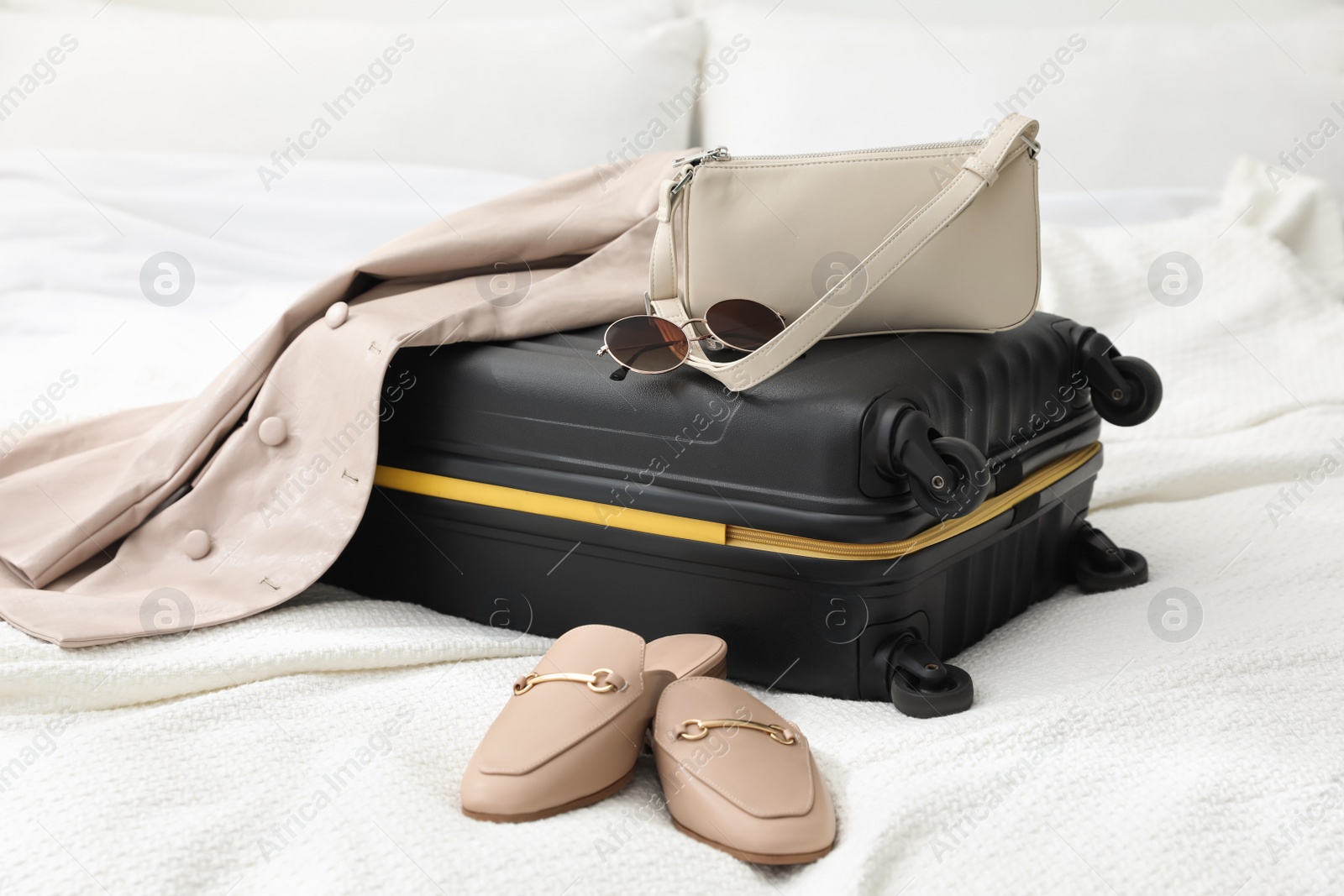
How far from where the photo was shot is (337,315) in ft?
3.62

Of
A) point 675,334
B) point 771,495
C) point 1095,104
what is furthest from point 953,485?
point 1095,104

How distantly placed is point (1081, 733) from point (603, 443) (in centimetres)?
45

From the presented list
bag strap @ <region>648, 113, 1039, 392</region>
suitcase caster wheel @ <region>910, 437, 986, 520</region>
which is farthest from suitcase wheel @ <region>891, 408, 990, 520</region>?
bag strap @ <region>648, 113, 1039, 392</region>

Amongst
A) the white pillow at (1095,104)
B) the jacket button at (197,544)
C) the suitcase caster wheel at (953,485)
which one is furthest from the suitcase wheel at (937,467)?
the white pillow at (1095,104)

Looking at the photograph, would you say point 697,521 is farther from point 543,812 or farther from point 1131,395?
point 1131,395

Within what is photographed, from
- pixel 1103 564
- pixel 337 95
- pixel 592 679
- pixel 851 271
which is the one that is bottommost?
pixel 1103 564

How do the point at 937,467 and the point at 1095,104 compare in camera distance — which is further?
the point at 1095,104

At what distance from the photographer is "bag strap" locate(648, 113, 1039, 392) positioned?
2.89 ft

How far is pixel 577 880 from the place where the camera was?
664 millimetres

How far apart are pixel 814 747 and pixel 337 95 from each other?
1.61 meters

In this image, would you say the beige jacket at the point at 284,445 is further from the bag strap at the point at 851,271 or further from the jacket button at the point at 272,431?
the bag strap at the point at 851,271

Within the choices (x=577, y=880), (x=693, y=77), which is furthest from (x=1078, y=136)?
(x=577, y=880)

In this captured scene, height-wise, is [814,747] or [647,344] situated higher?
[647,344]

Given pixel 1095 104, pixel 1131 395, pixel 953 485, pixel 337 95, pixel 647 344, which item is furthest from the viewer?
pixel 337 95
